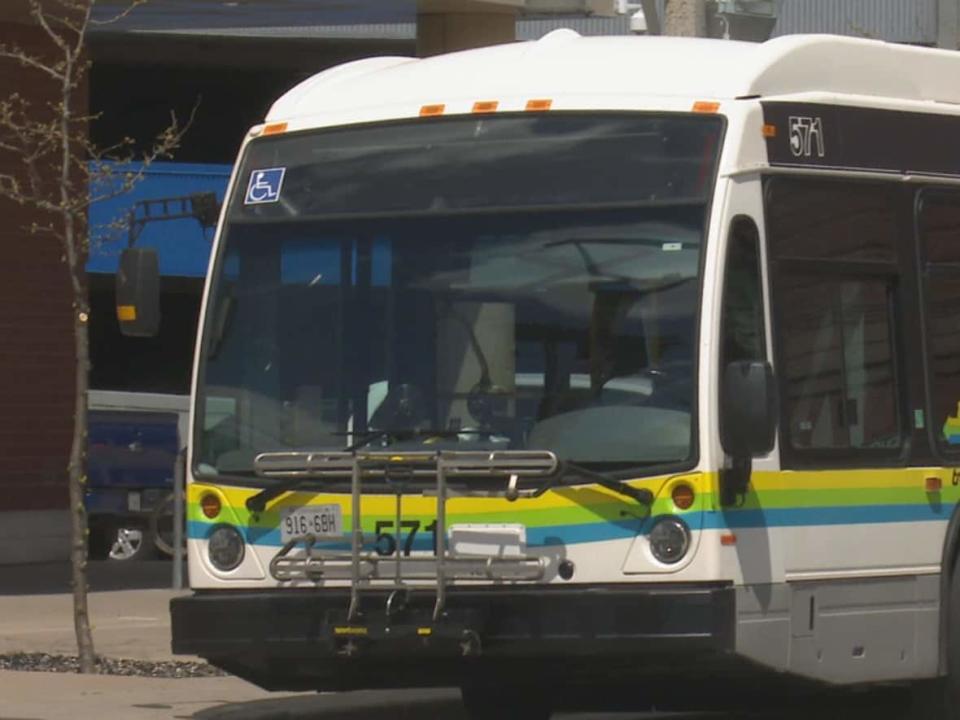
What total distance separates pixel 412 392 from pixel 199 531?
1.18 m

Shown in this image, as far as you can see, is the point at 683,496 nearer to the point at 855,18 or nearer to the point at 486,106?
the point at 486,106

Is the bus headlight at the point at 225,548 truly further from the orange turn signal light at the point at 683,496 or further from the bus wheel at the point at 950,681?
the bus wheel at the point at 950,681

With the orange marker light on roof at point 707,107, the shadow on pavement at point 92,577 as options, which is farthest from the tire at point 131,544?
the orange marker light on roof at point 707,107

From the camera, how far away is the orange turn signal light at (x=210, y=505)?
33.2 ft

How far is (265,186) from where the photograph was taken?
1045cm

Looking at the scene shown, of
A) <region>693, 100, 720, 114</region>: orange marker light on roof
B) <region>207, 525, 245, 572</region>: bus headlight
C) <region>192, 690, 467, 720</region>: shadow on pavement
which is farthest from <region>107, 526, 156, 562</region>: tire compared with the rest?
<region>693, 100, 720, 114</region>: orange marker light on roof

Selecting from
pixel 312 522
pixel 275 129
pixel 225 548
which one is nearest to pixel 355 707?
pixel 225 548

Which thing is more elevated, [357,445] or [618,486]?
[357,445]

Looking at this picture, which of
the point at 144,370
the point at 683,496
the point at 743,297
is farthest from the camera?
the point at 144,370

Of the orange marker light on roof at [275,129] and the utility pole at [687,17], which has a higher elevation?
the utility pole at [687,17]

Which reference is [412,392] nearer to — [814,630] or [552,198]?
[552,198]

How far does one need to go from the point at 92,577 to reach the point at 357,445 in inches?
458

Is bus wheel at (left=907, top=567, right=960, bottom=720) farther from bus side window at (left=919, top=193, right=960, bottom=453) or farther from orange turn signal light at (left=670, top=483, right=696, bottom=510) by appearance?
orange turn signal light at (left=670, top=483, right=696, bottom=510)

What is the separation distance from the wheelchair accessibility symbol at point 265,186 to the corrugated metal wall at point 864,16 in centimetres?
2587
